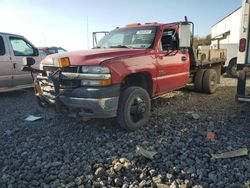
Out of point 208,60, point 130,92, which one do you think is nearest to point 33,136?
point 130,92

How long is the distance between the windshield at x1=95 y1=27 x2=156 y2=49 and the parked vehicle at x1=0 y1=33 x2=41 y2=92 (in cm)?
333

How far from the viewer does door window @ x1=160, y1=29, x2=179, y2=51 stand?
19.6ft

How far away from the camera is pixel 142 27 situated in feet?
20.4

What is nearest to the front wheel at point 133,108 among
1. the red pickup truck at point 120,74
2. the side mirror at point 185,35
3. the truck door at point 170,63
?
the red pickup truck at point 120,74

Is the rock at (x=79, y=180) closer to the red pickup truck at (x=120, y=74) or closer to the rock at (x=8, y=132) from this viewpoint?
the red pickup truck at (x=120, y=74)

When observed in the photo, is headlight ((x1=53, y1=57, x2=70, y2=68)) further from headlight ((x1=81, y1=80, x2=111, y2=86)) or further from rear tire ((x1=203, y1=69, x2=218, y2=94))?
rear tire ((x1=203, y1=69, x2=218, y2=94))

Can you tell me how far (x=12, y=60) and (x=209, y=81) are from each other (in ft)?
20.0

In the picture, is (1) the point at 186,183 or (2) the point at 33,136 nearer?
(1) the point at 186,183

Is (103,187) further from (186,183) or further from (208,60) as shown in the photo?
(208,60)

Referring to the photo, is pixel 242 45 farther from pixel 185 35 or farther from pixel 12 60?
pixel 12 60

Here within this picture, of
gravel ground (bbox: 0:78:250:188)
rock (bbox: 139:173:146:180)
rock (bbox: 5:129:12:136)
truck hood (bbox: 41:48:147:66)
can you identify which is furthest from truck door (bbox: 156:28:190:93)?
rock (bbox: 5:129:12:136)

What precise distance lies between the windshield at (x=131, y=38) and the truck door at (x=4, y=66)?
11.0 feet

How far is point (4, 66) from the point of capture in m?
8.18

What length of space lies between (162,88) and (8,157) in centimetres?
336
